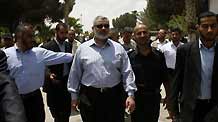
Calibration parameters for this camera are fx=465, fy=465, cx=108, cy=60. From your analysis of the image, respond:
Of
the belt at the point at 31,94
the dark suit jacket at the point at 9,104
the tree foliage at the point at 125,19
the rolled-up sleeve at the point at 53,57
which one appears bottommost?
the tree foliage at the point at 125,19

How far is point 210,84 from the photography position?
4613 mm

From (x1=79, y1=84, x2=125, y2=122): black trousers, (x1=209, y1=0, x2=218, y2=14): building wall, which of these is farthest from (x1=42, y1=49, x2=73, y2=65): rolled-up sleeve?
(x1=209, y1=0, x2=218, y2=14): building wall

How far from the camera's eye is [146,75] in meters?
5.96

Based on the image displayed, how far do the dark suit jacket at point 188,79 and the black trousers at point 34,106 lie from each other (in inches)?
66.3

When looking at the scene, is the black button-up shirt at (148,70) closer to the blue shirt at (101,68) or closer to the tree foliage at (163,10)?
the blue shirt at (101,68)

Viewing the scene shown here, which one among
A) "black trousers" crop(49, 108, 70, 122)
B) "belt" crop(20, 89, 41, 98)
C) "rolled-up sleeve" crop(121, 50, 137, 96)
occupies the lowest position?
"black trousers" crop(49, 108, 70, 122)

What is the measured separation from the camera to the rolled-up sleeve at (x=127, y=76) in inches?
215

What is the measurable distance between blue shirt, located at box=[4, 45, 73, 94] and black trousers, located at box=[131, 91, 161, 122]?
129cm

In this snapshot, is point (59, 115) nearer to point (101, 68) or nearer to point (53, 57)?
point (53, 57)

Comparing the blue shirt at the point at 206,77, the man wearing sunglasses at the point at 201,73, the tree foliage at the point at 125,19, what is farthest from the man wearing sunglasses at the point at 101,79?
the tree foliage at the point at 125,19

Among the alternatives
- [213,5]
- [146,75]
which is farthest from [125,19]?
[146,75]

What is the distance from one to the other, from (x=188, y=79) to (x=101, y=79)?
114 cm

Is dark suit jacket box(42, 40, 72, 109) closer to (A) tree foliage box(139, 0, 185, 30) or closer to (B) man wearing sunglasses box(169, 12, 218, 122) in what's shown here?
(B) man wearing sunglasses box(169, 12, 218, 122)

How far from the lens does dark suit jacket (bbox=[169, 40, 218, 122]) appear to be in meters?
4.60
